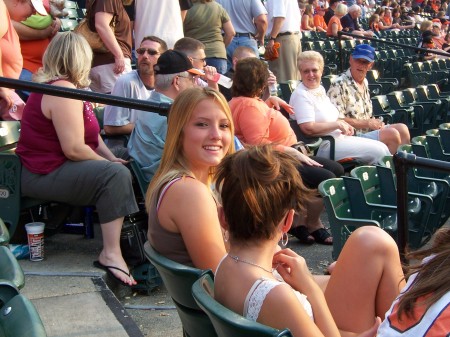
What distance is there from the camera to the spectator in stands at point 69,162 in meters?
3.86

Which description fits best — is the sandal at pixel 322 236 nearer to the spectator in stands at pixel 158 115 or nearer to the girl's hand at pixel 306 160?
the girl's hand at pixel 306 160

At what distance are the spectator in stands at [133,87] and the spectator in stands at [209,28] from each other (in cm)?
211

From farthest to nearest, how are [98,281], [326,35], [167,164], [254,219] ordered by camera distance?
[326,35] → [98,281] → [167,164] → [254,219]

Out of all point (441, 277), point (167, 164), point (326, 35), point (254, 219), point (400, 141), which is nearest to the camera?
point (441, 277)

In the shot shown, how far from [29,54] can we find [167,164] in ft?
10.8

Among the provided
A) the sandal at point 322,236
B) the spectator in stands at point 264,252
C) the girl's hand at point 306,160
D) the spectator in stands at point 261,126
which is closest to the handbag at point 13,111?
the spectator in stands at point 261,126

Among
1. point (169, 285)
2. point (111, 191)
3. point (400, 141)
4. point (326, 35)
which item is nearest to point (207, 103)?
point (169, 285)

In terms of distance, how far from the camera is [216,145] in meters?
2.81

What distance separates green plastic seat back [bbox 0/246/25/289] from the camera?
209 centimetres

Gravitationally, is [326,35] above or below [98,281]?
above

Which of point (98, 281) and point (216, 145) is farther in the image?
point (98, 281)

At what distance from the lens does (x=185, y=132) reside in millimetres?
2789

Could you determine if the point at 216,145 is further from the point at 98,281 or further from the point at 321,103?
the point at 321,103

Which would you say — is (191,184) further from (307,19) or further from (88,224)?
(307,19)
